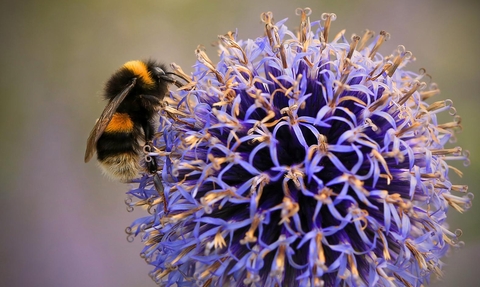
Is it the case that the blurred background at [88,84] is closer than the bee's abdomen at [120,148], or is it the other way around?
the bee's abdomen at [120,148]

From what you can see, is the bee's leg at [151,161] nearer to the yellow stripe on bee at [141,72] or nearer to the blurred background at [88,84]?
the yellow stripe on bee at [141,72]

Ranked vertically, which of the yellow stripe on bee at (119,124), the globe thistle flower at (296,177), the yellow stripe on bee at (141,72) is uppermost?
the yellow stripe on bee at (141,72)

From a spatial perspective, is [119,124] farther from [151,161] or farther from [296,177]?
[296,177]

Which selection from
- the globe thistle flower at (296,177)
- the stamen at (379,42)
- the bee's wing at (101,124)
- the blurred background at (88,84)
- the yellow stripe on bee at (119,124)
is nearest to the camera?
the globe thistle flower at (296,177)

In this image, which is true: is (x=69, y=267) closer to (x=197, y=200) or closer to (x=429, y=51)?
(x=197, y=200)

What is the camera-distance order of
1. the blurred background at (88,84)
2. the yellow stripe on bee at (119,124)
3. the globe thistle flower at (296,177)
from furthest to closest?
the blurred background at (88,84) < the yellow stripe on bee at (119,124) < the globe thistle flower at (296,177)

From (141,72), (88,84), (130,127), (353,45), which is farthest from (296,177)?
(88,84)

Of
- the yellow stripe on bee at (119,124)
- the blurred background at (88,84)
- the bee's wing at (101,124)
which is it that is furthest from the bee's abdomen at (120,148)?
the blurred background at (88,84)
